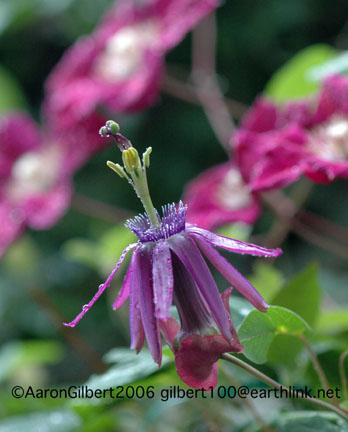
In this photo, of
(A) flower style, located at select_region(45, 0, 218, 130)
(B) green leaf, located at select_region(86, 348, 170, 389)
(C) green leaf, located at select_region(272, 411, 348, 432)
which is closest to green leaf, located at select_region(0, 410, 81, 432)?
(B) green leaf, located at select_region(86, 348, 170, 389)

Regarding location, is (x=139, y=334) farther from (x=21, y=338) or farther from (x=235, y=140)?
(x=21, y=338)

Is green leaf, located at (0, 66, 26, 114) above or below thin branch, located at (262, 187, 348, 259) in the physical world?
above

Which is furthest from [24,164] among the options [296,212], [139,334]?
[139,334]

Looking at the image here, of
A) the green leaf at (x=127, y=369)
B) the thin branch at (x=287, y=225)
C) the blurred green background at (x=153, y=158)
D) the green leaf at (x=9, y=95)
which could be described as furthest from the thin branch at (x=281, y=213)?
the green leaf at (x=9, y=95)

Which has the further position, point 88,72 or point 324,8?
point 324,8

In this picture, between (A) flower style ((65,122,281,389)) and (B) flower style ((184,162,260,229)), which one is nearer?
(A) flower style ((65,122,281,389))

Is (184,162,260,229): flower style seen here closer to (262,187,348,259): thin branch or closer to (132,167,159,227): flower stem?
(262,187,348,259): thin branch
